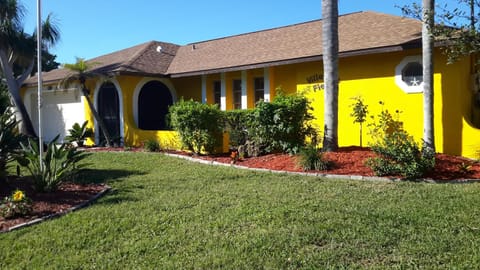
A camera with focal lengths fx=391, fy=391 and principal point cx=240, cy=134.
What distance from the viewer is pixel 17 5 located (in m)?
18.0

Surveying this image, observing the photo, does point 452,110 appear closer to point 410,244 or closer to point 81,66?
point 410,244

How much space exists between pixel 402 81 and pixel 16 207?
9.80 metres

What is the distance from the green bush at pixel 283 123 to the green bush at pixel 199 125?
1.61 m

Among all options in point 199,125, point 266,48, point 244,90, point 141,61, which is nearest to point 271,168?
point 199,125

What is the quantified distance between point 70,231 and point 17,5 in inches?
647

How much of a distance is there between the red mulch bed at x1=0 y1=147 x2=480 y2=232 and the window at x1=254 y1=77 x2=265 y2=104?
15.3 feet

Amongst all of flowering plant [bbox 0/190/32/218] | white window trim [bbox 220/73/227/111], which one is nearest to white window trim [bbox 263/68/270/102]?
white window trim [bbox 220/73/227/111]

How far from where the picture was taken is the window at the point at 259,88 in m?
15.3

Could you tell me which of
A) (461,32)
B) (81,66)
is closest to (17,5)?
(81,66)

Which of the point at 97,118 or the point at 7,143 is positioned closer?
the point at 7,143

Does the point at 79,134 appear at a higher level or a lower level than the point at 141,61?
lower

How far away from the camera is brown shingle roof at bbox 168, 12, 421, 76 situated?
37.5 feet

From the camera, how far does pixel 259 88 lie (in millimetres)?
15367

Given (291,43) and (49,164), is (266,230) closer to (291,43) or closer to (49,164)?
(49,164)
